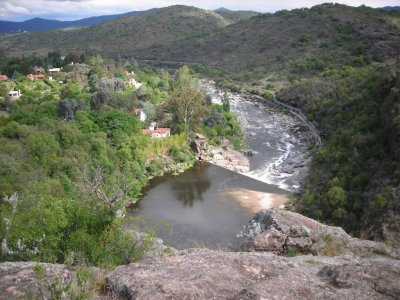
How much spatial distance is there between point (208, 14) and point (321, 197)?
594 ft

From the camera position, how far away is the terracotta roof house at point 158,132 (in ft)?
161

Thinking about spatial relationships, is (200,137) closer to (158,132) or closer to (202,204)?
(158,132)

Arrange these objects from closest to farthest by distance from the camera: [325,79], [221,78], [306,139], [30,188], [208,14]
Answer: [30,188] → [306,139] → [325,79] → [221,78] → [208,14]

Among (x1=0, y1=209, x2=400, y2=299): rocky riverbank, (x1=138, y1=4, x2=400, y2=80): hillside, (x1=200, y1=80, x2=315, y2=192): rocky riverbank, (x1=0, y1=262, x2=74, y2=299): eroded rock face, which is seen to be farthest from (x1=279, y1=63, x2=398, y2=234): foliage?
(x1=138, y1=4, x2=400, y2=80): hillside

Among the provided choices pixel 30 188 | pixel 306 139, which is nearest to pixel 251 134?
pixel 306 139

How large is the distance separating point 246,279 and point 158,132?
133 feet

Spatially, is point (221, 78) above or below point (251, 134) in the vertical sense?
above

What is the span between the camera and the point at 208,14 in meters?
198

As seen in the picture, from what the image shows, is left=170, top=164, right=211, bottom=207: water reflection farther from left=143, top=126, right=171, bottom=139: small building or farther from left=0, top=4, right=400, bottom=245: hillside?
left=0, top=4, right=400, bottom=245: hillside

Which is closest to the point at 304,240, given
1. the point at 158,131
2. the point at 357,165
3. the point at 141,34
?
the point at 357,165

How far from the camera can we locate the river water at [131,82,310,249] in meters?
30.8

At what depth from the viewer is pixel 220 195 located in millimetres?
38500

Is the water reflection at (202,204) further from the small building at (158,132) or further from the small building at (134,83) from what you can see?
the small building at (134,83)

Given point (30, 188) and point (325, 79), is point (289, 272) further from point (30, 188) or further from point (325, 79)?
point (325, 79)
